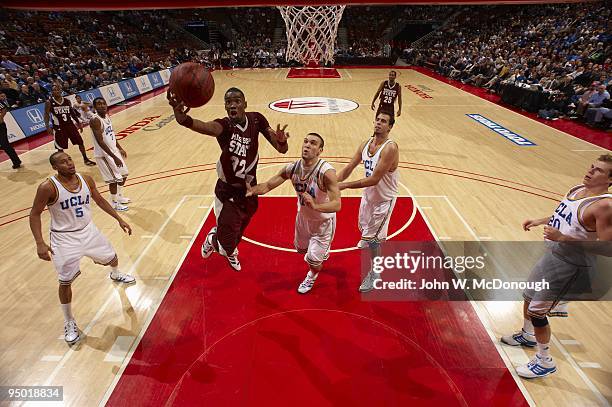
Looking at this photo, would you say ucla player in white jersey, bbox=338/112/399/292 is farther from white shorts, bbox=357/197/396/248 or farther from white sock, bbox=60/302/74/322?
white sock, bbox=60/302/74/322

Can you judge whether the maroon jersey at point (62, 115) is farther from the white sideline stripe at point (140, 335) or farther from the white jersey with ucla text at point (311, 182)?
the white jersey with ucla text at point (311, 182)

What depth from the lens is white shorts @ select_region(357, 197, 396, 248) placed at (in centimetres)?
421

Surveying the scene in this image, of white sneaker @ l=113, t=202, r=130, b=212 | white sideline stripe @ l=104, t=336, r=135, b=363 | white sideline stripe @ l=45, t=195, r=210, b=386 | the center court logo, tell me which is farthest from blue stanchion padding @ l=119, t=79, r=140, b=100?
white sideline stripe @ l=104, t=336, r=135, b=363

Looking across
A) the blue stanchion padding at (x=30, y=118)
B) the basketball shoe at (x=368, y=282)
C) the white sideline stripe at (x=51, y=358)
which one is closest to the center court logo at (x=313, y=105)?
the blue stanchion padding at (x=30, y=118)

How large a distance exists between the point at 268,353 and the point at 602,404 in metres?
2.83

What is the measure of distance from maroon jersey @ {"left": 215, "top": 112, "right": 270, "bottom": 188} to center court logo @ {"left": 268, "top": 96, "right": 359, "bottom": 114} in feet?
29.9

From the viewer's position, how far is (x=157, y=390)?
10.5 feet

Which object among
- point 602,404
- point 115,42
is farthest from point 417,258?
point 115,42

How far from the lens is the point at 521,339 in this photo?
3670 mm

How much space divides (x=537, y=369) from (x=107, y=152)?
6250 millimetres

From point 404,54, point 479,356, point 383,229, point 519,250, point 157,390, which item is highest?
point 383,229

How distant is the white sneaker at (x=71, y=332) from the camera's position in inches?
145

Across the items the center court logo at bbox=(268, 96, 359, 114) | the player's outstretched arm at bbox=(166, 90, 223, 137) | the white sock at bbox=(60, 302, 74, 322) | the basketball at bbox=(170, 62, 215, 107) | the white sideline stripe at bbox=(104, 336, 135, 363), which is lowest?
the center court logo at bbox=(268, 96, 359, 114)

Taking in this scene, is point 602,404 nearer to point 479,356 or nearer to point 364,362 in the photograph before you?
point 479,356
